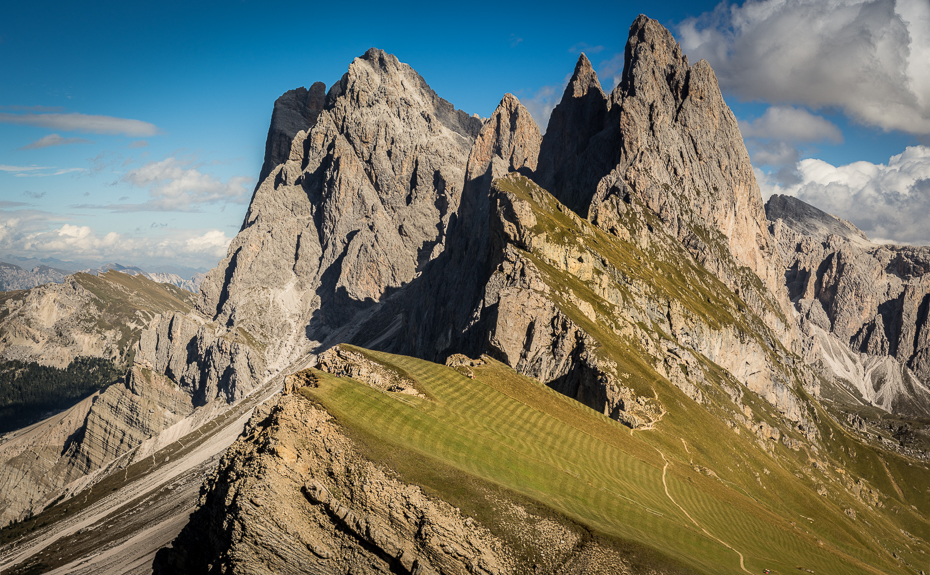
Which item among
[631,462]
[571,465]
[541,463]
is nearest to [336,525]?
[541,463]

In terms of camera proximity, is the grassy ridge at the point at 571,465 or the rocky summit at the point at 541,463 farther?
the grassy ridge at the point at 571,465

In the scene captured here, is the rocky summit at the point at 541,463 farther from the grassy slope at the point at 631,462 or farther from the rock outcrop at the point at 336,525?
the grassy slope at the point at 631,462

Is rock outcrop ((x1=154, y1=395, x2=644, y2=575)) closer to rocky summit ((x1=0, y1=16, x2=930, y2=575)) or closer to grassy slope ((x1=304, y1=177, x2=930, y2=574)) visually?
rocky summit ((x1=0, y1=16, x2=930, y2=575))

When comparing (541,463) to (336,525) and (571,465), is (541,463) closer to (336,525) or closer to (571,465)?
(571,465)

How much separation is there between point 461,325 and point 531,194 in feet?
166

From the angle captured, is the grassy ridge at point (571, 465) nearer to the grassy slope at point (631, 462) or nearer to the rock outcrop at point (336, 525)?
the grassy slope at point (631, 462)

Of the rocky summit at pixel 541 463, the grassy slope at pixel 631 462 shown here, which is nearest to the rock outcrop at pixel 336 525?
the rocky summit at pixel 541 463

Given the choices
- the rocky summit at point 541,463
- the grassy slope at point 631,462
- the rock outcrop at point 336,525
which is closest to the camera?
the rock outcrop at point 336,525

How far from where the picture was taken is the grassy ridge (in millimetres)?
38000

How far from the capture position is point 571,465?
159 ft

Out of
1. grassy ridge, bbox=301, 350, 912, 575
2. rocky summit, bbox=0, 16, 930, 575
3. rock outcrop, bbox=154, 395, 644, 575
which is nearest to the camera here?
rock outcrop, bbox=154, 395, 644, 575

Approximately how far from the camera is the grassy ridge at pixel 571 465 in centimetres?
3800

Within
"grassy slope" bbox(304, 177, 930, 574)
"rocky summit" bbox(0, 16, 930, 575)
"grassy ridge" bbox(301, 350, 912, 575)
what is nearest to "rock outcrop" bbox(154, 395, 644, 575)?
"rocky summit" bbox(0, 16, 930, 575)

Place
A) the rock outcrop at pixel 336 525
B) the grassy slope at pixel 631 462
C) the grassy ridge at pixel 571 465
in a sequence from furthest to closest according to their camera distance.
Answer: the grassy slope at pixel 631 462 → the grassy ridge at pixel 571 465 → the rock outcrop at pixel 336 525
